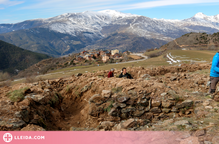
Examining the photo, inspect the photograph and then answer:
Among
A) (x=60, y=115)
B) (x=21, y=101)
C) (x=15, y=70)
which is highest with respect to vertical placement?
(x=21, y=101)

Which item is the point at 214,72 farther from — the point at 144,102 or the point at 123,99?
the point at 123,99

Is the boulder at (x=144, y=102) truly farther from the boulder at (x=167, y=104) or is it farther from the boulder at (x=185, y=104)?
the boulder at (x=185, y=104)

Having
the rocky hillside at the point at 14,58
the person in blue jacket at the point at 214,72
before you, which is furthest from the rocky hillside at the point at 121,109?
the rocky hillside at the point at 14,58

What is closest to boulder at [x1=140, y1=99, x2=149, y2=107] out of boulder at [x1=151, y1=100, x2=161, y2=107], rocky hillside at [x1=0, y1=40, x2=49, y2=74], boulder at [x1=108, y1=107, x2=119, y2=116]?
boulder at [x1=151, y1=100, x2=161, y2=107]

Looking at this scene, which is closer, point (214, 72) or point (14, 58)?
point (214, 72)

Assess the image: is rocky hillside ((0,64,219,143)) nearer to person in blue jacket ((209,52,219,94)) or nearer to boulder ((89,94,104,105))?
boulder ((89,94,104,105))

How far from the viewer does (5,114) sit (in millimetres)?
5492

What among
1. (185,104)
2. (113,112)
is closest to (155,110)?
(185,104)

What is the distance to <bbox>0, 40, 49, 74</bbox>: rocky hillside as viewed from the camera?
159 meters

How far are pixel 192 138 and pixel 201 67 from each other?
1274 cm

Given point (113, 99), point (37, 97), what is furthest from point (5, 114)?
point (113, 99)

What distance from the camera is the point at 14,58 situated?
16838 centimetres

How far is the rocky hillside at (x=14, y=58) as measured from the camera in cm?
15875

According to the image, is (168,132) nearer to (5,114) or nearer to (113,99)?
(113,99)
